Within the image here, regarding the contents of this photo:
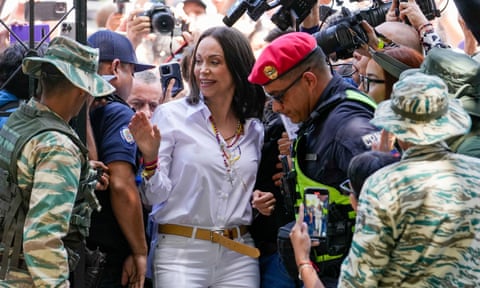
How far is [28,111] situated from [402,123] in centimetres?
152

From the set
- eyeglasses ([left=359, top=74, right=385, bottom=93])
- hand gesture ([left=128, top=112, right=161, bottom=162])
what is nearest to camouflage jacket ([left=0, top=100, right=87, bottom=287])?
hand gesture ([left=128, top=112, right=161, bottom=162])

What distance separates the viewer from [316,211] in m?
3.73

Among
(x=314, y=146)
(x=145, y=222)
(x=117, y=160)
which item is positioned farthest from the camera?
(x=145, y=222)

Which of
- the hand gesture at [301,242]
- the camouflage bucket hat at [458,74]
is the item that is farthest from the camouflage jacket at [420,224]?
the hand gesture at [301,242]

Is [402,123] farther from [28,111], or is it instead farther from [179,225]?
[179,225]

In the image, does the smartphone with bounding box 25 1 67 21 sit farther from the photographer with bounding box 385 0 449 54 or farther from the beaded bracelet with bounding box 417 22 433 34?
the beaded bracelet with bounding box 417 22 433 34

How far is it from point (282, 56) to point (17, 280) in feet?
4.91

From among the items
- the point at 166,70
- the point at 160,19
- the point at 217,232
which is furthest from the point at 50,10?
the point at 217,232

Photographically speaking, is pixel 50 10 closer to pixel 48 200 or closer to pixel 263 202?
pixel 263 202

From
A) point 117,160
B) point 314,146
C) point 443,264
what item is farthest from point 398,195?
point 117,160

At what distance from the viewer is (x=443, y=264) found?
2844 mm

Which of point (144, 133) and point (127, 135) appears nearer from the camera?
point (144, 133)

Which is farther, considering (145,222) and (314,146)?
(145,222)

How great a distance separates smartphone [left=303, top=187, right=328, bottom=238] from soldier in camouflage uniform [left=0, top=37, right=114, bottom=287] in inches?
36.1
